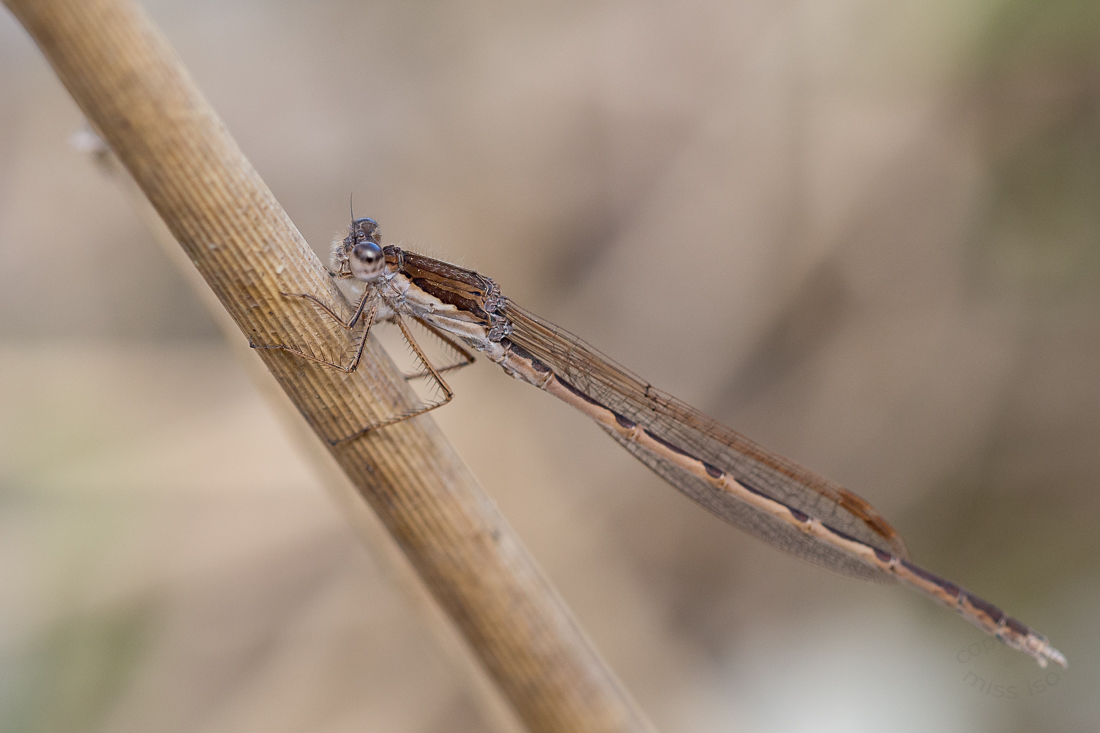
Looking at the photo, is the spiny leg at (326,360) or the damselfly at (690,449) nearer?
the spiny leg at (326,360)

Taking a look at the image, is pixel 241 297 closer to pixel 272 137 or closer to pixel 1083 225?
pixel 272 137

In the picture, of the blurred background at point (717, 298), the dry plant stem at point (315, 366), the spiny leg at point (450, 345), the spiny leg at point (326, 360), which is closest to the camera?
the dry plant stem at point (315, 366)

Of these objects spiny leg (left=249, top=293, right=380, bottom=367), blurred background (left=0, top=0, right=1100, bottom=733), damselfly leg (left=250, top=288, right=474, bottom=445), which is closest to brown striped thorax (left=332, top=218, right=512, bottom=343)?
damselfly leg (left=250, top=288, right=474, bottom=445)

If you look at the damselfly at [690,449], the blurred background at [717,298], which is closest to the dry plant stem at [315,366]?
the damselfly at [690,449]

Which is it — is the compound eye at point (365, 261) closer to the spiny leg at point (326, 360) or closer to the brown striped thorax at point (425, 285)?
the brown striped thorax at point (425, 285)

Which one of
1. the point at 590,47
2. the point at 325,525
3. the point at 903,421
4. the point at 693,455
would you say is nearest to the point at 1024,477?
the point at 903,421
